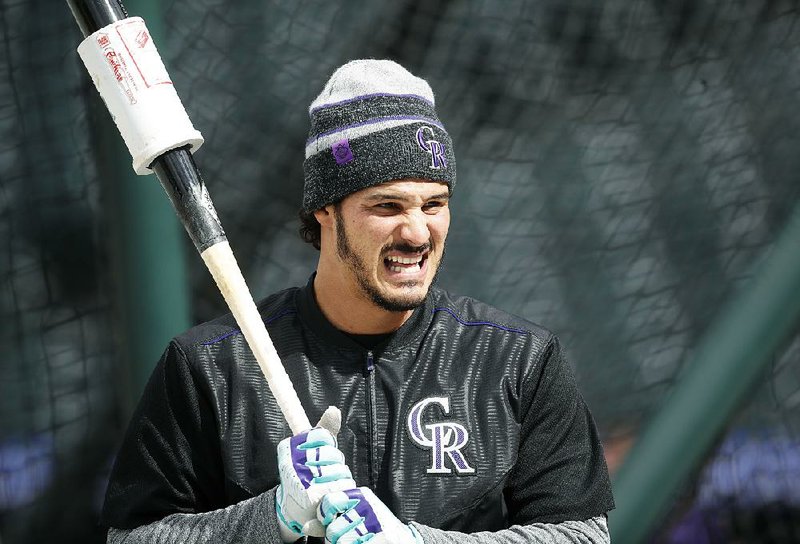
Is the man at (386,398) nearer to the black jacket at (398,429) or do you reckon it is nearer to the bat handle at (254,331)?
the black jacket at (398,429)

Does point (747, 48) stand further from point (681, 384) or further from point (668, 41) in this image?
point (681, 384)

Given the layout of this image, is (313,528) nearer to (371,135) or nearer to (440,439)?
(440,439)

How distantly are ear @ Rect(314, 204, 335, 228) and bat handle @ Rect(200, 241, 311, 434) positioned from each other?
21 cm

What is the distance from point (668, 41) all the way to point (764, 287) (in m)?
0.61

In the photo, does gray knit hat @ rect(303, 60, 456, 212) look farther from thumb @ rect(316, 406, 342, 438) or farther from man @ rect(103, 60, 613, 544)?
thumb @ rect(316, 406, 342, 438)

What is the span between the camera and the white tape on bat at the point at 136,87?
220 centimetres

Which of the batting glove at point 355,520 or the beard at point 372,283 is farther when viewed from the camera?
the beard at point 372,283

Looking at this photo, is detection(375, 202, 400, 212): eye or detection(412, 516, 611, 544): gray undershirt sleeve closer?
detection(412, 516, 611, 544): gray undershirt sleeve

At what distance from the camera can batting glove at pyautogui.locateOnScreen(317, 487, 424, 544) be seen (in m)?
2.06

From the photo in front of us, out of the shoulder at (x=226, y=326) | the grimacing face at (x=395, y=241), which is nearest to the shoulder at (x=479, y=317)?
the grimacing face at (x=395, y=241)

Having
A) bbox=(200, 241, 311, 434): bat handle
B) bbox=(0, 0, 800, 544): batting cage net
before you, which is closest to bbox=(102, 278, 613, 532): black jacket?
bbox=(200, 241, 311, 434): bat handle

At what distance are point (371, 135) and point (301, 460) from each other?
1.77 feet

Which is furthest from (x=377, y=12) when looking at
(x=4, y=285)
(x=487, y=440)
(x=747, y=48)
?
(x=487, y=440)

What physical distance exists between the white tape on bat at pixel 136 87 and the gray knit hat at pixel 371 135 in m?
0.24
